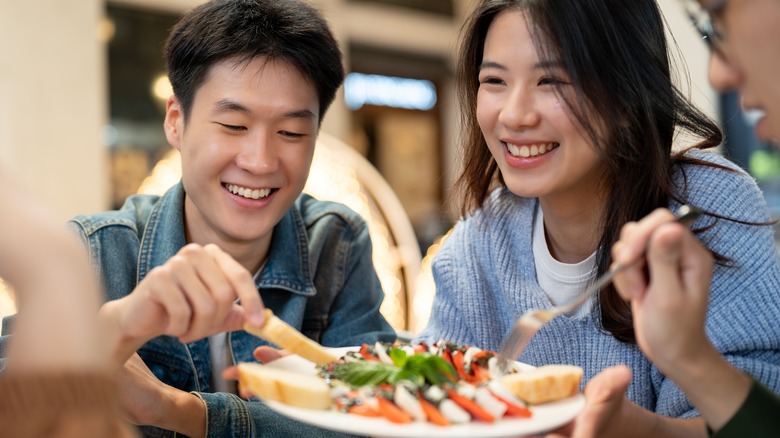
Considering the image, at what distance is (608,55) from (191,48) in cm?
89

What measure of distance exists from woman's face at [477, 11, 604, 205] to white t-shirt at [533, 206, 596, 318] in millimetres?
198

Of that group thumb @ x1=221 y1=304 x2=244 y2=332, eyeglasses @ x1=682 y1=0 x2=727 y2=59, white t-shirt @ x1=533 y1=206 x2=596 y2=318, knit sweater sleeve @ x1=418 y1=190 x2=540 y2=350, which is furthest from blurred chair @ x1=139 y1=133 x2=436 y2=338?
eyeglasses @ x1=682 y1=0 x2=727 y2=59

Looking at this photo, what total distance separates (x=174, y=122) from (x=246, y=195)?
0.32 meters

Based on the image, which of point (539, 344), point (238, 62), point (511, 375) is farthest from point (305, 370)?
point (238, 62)

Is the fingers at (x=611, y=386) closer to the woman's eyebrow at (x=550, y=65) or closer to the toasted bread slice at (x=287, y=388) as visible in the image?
the toasted bread slice at (x=287, y=388)

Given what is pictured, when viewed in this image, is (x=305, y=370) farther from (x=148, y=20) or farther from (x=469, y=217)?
(x=148, y=20)

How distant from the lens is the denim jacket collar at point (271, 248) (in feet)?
5.59

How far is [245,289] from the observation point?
105 centimetres

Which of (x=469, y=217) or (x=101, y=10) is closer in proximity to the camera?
(x=469, y=217)

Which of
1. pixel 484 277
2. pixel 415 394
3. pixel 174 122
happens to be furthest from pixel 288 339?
pixel 174 122

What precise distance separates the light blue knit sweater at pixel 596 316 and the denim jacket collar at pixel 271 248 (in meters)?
0.32

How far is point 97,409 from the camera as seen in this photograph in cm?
64

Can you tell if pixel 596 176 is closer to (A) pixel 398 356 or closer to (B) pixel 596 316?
(B) pixel 596 316

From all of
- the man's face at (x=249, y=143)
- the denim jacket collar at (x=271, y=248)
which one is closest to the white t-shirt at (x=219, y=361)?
the denim jacket collar at (x=271, y=248)
